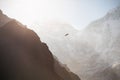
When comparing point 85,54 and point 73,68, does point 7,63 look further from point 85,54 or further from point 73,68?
point 85,54

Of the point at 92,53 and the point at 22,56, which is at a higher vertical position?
the point at 92,53

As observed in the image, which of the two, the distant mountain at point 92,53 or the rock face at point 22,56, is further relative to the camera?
the distant mountain at point 92,53

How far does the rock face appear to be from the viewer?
52.7ft

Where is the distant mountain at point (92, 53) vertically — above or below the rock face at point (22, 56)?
above

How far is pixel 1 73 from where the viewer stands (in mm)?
15516

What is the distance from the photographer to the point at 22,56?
1733cm

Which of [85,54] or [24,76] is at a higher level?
[85,54]

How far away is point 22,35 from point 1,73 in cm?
518

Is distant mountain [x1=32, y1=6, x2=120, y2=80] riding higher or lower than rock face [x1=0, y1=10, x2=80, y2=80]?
higher

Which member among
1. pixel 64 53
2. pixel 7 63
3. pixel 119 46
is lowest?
pixel 7 63

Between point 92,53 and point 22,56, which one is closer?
point 22,56

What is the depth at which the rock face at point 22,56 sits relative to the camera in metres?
16.1

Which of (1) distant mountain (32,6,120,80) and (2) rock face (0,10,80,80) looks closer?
(2) rock face (0,10,80,80)

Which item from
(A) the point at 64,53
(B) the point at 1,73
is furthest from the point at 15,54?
(A) the point at 64,53
